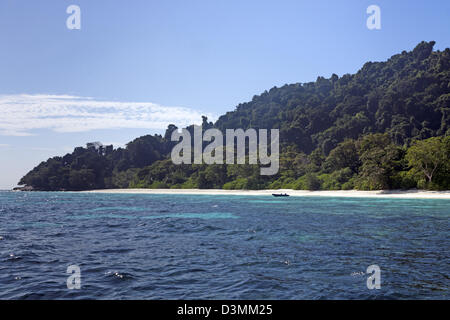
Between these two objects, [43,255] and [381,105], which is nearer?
[43,255]

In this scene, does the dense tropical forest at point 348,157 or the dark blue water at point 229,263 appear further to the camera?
the dense tropical forest at point 348,157

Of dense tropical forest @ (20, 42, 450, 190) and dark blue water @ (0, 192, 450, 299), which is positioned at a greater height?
dense tropical forest @ (20, 42, 450, 190)

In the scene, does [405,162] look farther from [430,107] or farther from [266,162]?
[430,107]

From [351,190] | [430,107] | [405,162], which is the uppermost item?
[430,107]

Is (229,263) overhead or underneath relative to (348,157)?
underneath

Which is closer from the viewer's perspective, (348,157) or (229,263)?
(229,263)

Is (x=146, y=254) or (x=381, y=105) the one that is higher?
(x=381, y=105)

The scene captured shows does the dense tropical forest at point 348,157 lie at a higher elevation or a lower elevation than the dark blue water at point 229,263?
higher

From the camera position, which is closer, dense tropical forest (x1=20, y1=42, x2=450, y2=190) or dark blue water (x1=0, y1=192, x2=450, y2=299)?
dark blue water (x1=0, y1=192, x2=450, y2=299)

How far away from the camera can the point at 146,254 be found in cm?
1748
